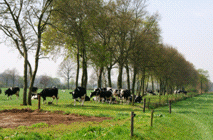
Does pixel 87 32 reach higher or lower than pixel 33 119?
higher

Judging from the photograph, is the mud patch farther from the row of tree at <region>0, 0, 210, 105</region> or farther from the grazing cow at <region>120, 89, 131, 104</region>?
the grazing cow at <region>120, 89, 131, 104</region>

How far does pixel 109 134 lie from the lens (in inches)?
381

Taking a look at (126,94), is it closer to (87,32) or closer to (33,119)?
(87,32)

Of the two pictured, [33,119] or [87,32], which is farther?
[87,32]

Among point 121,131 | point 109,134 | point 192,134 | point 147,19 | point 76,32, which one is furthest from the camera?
point 147,19

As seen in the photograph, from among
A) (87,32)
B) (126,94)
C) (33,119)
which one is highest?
(87,32)

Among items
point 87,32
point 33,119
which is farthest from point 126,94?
point 33,119

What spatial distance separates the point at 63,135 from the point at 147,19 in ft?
119

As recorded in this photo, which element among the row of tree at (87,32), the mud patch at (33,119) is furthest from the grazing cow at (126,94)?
the mud patch at (33,119)

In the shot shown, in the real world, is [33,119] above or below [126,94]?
below

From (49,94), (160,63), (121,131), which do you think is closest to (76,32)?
(49,94)

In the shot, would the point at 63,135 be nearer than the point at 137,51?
Yes

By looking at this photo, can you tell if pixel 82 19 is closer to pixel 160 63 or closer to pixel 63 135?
pixel 160 63

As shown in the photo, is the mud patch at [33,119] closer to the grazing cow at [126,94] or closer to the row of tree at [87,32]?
the row of tree at [87,32]
